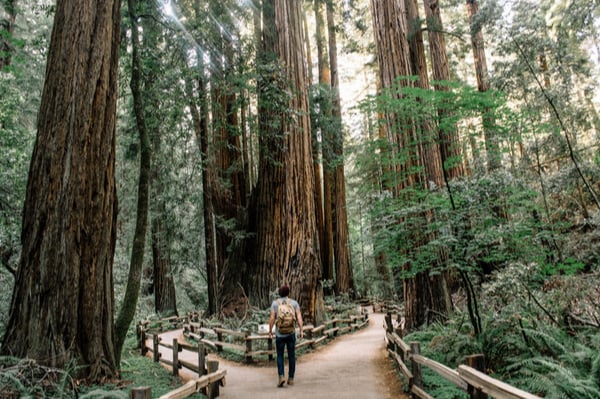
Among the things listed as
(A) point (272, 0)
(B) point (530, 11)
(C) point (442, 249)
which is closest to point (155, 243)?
(A) point (272, 0)

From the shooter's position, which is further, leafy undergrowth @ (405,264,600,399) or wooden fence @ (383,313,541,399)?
leafy undergrowth @ (405,264,600,399)

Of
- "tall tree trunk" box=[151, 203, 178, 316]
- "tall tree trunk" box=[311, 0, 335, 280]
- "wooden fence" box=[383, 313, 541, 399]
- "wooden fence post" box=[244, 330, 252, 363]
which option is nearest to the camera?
"wooden fence" box=[383, 313, 541, 399]

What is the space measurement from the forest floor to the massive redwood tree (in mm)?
2267

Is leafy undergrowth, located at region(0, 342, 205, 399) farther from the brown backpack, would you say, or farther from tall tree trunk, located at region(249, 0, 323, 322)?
tall tree trunk, located at region(249, 0, 323, 322)

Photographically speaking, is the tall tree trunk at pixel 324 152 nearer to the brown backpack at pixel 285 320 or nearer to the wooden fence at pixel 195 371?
the wooden fence at pixel 195 371

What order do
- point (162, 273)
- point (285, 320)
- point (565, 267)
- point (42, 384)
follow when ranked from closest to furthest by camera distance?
point (42, 384) → point (565, 267) → point (285, 320) → point (162, 273)

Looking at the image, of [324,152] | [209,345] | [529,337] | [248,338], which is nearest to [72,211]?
→ [248,338]

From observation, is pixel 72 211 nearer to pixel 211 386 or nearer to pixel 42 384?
pixel 42 384

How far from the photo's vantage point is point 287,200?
38.2 ft

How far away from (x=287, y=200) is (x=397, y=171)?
365cm

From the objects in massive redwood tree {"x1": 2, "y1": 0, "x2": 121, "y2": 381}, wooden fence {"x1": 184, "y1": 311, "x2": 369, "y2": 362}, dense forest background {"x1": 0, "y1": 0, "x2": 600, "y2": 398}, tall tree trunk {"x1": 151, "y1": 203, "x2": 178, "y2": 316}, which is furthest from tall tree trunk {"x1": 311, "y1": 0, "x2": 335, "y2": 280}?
massive redwood tree {"x1": 2, "y1": 0, "x2": 121, "y2": 381}

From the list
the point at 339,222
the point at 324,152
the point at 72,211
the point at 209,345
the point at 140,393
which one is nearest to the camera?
the point at 140,393

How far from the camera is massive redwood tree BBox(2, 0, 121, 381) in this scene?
5070 mm

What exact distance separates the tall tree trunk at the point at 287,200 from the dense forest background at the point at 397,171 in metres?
0.06
